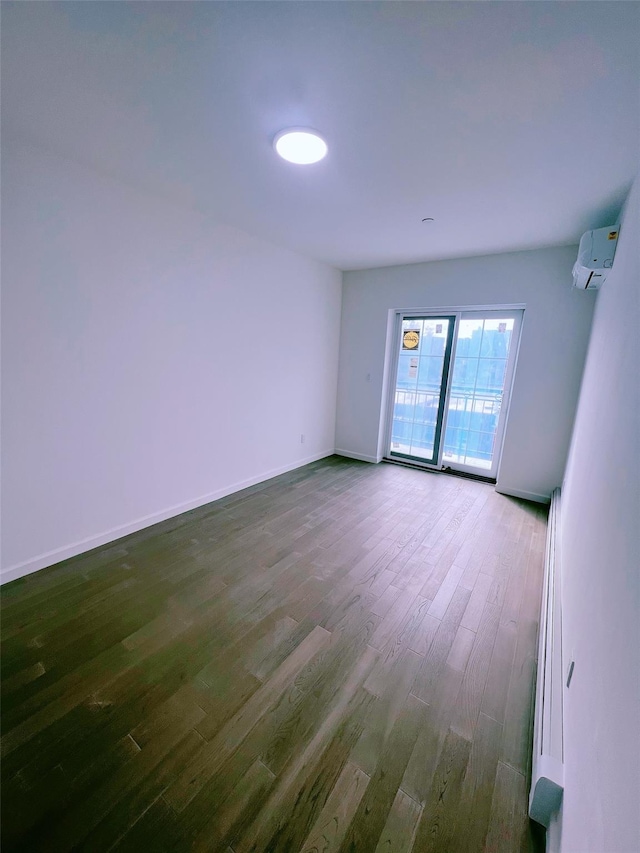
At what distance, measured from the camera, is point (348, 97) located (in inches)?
57.4

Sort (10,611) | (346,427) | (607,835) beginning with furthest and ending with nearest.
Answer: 1. (346,427)
2. (10,611)
3. (607,835)

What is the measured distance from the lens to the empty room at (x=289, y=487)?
1089 millimetres

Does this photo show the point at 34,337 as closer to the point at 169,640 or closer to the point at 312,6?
the point at 169,640

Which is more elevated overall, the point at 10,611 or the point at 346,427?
the point at 346,427

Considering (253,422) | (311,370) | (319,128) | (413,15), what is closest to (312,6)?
(413,15)

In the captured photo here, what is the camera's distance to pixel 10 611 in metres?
1.86

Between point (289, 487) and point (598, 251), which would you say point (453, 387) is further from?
point (289, 487)

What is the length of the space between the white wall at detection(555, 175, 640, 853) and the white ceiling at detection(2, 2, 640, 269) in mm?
678

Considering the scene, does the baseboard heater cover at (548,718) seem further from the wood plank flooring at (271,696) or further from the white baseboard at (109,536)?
the white baseboard at (109,536)

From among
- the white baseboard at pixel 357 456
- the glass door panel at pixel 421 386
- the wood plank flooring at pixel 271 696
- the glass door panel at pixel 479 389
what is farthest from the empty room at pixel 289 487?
the white baseboard at pixel 357 456

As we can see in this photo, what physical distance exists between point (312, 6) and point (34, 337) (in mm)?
2180

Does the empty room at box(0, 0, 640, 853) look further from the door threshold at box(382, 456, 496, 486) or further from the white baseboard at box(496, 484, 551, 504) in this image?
the door threshold at box(382, 456, 496, 486)

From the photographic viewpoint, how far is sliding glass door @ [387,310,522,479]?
158 inches

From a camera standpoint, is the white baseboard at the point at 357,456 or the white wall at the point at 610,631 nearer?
the white wall at the point at 610,631
